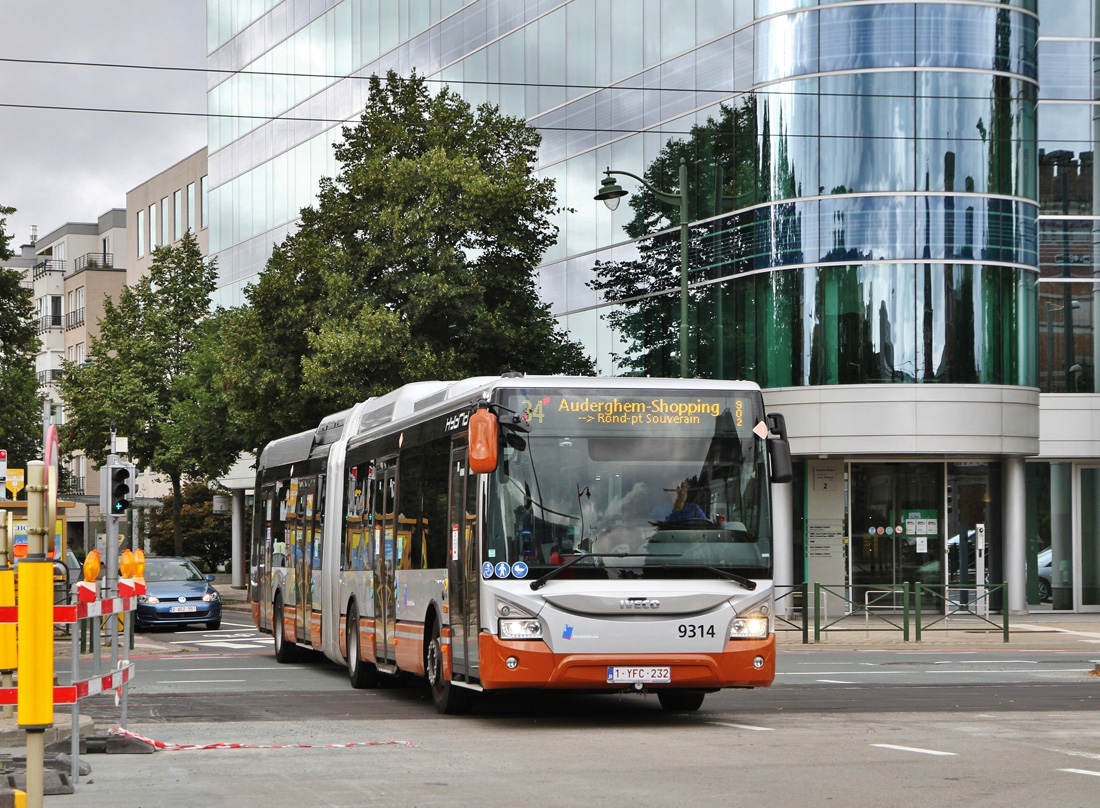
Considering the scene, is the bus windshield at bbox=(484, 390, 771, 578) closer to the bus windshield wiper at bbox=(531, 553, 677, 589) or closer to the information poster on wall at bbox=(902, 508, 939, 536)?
the bus windshield wiper at bbox=(531, 553, 677, 589)

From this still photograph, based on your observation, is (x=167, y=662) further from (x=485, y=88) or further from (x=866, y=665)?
(x=485, y=88)

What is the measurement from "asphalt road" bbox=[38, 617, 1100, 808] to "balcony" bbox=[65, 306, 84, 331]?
75089mm

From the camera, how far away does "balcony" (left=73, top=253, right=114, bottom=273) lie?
91.1 m

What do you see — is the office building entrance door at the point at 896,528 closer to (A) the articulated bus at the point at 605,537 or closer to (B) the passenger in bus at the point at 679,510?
(A) the articulated bus at the point at 605,537

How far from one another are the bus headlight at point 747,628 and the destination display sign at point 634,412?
1.59 meters

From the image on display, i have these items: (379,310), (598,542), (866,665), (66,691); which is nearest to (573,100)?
(379,310)

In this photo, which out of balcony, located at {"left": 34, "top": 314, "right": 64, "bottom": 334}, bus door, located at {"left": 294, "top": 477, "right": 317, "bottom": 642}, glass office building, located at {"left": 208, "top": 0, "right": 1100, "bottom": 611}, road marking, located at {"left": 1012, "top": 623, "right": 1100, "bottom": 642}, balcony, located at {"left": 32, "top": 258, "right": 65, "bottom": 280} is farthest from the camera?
balcony, located at {"left": 32, "top": 258, "right": 65, "bottom": 280}

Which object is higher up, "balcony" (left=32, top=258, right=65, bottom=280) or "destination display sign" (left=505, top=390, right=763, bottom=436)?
"balcony" (left=32, top=258, right=65, bottom=280)

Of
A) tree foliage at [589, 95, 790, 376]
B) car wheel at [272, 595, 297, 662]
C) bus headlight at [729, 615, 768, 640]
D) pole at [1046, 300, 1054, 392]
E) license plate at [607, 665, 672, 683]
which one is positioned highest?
tree foliage at [589, 95, 790, 376]

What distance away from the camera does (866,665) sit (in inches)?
898

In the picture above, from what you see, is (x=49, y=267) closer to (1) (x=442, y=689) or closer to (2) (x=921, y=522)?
(2) (x=921, y=522)

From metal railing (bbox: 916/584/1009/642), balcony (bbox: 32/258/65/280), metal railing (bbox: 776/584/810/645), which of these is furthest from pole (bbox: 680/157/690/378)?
balcony (bbox: 32/258/65/280)

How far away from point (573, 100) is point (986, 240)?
11.6m

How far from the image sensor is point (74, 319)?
93500 millimetres
